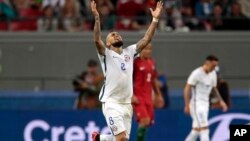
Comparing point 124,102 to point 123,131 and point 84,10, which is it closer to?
point 123,131

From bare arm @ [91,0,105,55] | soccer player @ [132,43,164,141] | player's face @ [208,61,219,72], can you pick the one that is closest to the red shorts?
soccer player @ [132,43,164,141]

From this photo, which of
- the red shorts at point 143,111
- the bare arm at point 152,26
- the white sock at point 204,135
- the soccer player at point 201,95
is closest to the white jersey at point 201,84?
the soccer player at point 201,95

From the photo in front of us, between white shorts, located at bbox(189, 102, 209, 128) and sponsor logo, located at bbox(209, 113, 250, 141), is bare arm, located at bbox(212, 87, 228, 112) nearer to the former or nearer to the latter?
white shorts, located at bbox(189, 102, 209, 128)

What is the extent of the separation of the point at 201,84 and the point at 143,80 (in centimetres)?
152

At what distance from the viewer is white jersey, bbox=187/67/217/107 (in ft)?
75.4

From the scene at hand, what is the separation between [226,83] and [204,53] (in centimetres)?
276

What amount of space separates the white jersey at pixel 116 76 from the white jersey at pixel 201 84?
4817 millimetres

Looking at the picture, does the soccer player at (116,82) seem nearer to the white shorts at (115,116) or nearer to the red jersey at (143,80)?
the white shorts at (115,116)

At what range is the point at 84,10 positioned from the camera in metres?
28.4

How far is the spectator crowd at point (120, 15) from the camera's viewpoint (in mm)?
27844

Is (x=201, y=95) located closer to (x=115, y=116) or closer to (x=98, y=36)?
(x=115, y=116)

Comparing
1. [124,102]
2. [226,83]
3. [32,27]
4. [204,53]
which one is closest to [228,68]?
[204,53]

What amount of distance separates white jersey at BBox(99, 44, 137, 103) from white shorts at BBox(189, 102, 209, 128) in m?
4.90

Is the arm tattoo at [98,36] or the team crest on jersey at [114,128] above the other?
the arm tattoo at [98,36]
